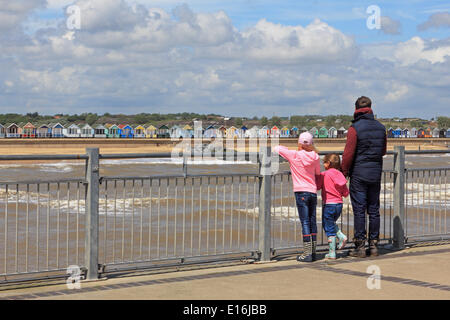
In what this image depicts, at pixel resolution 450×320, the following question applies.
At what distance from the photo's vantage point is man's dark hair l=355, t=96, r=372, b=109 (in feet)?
29.9

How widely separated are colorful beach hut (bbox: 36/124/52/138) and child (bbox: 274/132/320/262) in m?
143

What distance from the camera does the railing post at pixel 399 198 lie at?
1013 centimetres

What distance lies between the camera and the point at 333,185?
352 inches

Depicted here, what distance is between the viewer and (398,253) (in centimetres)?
970

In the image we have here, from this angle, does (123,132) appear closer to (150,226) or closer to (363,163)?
(363,163)

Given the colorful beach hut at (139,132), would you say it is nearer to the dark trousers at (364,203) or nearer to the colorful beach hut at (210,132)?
the colorful beach hut at (210,132)

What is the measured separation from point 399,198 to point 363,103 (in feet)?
6.08

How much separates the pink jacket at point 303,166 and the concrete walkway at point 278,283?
38.8 inches

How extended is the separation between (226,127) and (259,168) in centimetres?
17994

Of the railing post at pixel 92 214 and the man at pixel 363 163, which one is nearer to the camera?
the railing post at pixel 92 214

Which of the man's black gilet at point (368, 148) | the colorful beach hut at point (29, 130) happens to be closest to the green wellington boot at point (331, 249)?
A: the man's black gilet at point (368, 148)

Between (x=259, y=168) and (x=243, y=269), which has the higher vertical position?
(x=259, y=168)
